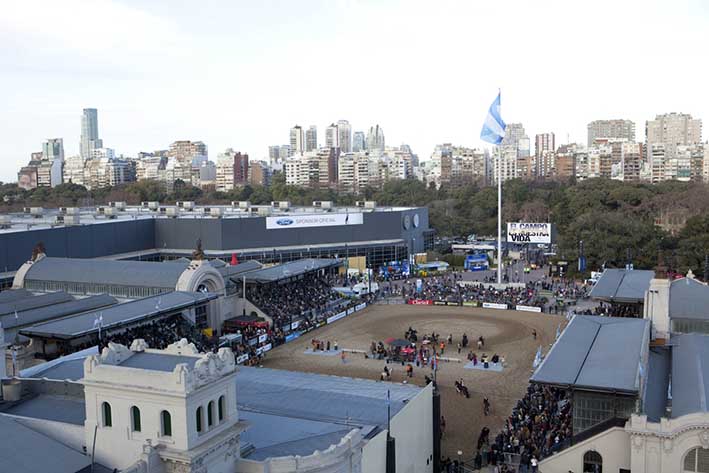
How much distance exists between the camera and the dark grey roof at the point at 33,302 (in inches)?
1343

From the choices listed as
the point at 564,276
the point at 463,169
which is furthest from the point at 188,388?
the point at 463,169

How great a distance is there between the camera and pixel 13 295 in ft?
130

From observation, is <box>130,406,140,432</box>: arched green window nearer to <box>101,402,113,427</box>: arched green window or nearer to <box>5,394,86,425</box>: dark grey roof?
<box>101,402,113,427</box>: arched green window

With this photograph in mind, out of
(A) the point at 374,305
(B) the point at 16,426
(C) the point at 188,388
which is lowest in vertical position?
(A) the point at 374,305

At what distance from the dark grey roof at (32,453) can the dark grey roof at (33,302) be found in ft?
67.6

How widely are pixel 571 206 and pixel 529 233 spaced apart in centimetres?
1650

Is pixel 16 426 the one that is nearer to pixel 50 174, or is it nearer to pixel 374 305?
pixel 374 305

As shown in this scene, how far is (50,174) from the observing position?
18862cm

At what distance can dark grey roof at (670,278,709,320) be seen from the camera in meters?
30.0

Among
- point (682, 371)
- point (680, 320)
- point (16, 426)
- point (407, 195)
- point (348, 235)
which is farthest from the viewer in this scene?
point (407, 195)

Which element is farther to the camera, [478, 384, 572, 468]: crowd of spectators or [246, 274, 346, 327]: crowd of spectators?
[246, 274, 346, 327]: crowd of spectators

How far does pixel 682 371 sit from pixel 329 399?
12.2 metres

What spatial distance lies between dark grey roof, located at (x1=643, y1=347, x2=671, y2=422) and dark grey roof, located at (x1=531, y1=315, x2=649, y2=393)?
2.91 feet

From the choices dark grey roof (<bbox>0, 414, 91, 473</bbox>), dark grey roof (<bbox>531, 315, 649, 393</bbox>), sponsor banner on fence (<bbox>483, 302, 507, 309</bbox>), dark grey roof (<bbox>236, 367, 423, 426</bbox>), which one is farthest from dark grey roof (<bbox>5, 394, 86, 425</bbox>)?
sponsor banner on fence (<bbox>483, 302, 507, 309</bbox>)
